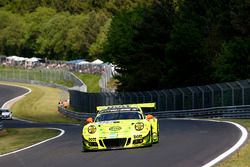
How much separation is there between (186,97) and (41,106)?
117 feet

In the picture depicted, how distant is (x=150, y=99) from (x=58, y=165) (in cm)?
3519

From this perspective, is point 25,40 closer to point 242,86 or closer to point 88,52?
point 88,52

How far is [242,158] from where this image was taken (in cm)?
1436

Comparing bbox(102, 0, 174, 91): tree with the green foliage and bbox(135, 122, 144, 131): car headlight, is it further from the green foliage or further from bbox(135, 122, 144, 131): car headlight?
bbox(135, 122, 144, 131): car headlight

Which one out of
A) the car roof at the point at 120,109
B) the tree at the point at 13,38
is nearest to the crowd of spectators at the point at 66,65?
the tree at the point at 13,38

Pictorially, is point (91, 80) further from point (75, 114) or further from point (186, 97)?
point (186, 97)

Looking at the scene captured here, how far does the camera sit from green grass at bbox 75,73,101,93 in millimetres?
94588

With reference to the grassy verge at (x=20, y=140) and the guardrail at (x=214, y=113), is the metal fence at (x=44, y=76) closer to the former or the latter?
the guardrail at (x=214, y=113)

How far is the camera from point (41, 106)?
7769 centimetres

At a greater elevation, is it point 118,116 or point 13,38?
point 13,38

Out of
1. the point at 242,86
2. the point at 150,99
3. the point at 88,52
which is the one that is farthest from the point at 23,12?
the point at 242,86


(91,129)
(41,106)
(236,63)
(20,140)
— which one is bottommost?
(41,106)

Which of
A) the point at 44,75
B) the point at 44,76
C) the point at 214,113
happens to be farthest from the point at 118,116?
the point at 44,76

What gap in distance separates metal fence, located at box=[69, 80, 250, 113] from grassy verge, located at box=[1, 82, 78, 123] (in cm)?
279
